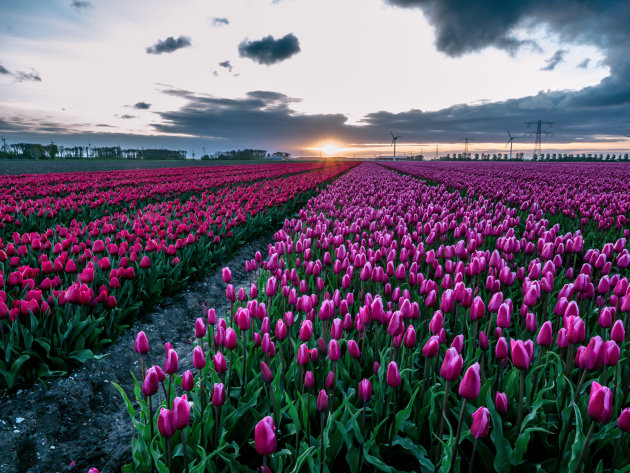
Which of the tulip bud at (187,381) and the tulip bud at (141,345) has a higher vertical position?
the tulip bud at (141,345)

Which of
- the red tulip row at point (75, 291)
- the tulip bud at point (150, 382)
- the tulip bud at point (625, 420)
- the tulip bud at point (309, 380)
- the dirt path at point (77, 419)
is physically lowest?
the dirt path at point (77, 419)

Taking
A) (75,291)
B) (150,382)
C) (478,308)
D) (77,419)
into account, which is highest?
(478,308)

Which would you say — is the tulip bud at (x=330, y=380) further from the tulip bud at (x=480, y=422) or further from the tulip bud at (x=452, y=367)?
the tulip bud at (x=480, y=422)

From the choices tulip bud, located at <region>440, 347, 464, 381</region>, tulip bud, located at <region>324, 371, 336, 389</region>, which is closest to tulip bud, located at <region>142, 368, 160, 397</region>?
tulip bud, located at <region>324, 371, 336, 389</region>

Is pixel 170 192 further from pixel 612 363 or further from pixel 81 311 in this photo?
pixel 612 363

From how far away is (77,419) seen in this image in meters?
3.35

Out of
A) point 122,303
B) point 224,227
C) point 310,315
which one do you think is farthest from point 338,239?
point 224,227

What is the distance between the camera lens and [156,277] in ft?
17.9

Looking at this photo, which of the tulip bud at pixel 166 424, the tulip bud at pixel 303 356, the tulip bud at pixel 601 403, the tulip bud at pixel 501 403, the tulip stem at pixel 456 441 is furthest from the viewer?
the tulip bud at pixel 303 356

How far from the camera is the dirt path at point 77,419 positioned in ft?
9.36

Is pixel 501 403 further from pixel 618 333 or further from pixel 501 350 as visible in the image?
pixel 618 333

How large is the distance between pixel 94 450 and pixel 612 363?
11.6 feet

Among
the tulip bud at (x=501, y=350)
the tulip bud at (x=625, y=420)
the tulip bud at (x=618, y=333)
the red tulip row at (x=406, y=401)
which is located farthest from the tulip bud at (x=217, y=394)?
the tulip bud at (x=618, y=333)

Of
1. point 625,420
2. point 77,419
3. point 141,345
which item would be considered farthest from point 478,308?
point 77,419
